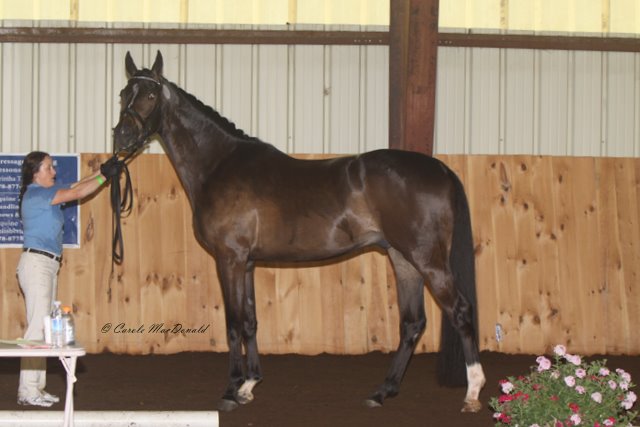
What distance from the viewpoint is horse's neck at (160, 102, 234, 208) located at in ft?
18.6

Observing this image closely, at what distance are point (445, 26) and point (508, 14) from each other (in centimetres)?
66

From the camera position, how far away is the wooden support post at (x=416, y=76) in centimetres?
692

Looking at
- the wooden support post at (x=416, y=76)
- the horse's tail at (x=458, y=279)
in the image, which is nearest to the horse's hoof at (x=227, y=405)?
the horse's tail at (x=458, y=279)

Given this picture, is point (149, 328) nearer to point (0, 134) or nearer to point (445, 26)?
point (0, 134)

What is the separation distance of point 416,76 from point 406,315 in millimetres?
2399

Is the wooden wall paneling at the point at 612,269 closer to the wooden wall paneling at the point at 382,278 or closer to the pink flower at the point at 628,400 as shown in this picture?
the wooden wall paneling at the point at 382,278

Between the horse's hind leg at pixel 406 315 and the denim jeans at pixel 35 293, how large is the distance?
2.22m

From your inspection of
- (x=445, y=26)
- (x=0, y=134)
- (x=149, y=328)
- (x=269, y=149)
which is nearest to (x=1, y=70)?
(x=0, y=134)

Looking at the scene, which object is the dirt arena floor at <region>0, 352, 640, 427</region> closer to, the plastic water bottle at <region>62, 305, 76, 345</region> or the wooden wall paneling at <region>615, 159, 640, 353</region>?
the wooden wall paneling at <region>615, 159, 640, 353</region>

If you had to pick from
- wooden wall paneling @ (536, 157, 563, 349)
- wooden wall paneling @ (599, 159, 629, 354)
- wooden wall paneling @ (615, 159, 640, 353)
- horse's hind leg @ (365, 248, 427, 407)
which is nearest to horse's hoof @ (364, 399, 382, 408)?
horse's hind leg @ (365, 248, 427, 407)

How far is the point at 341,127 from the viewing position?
812cm

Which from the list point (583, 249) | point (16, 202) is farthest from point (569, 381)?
point (16, 202)

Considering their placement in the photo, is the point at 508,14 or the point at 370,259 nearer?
the point at 370,259

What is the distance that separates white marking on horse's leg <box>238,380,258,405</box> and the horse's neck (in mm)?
1315
